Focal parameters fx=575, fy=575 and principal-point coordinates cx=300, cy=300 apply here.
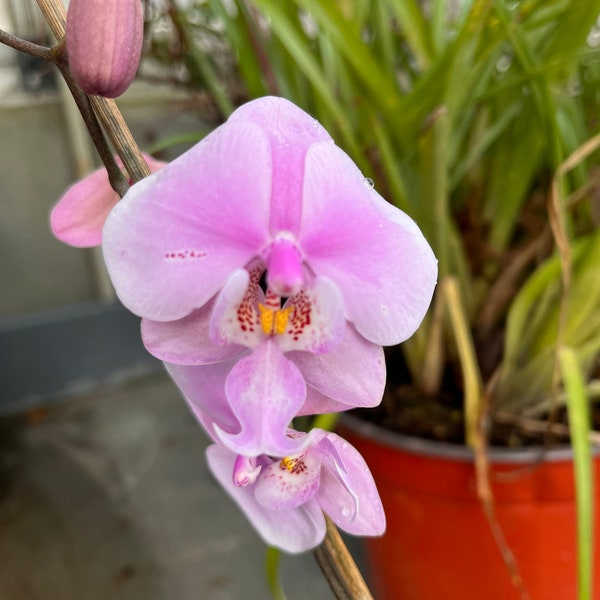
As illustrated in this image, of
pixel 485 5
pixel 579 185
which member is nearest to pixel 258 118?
pixel 485 5

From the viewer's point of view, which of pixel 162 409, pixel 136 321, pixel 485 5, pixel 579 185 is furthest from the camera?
pixel 136 321

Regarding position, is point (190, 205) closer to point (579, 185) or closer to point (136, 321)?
point (579, 185)

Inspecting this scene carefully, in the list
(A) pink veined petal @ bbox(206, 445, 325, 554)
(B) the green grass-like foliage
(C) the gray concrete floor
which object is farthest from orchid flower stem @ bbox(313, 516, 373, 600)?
(C) the gray concrete floor

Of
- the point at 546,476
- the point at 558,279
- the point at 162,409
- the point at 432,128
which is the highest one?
the point at 432,128

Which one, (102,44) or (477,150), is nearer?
(102,44)

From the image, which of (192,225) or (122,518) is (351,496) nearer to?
(192,225)

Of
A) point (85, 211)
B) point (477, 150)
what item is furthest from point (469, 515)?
point (85, 211)

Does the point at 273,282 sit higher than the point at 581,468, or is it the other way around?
the point at 273,282

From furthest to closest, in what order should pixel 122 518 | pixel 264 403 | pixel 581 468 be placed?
pixel 122 518
pixel 581 468
pixel 264 403
